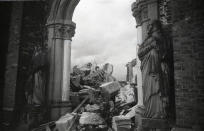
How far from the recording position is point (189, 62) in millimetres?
3367

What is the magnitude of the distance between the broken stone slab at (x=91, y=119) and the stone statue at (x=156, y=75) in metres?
2.93

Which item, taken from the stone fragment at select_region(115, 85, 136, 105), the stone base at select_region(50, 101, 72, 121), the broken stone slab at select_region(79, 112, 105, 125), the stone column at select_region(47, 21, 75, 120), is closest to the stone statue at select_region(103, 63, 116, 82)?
the stone fragment at select_region(115, 85, 136, 105)

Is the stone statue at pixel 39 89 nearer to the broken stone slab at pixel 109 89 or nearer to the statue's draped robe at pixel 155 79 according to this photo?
the broken stone slab at pixel 109 89

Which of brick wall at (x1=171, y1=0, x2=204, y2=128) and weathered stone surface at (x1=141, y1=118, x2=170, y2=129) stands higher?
brick wall at (x1=171, y1=0, x2=204, y2=128)

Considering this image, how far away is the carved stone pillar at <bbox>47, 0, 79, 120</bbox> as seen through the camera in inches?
332

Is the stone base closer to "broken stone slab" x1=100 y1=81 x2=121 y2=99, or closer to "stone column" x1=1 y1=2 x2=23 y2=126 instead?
"broken stone slab" x1=100 y1=81 x2=121 y2=99

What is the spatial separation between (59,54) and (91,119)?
3.15 m

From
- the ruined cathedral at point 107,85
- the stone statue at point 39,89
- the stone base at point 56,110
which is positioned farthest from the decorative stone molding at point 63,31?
the stone base at point 56,110

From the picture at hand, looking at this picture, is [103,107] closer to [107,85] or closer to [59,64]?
[107,85]

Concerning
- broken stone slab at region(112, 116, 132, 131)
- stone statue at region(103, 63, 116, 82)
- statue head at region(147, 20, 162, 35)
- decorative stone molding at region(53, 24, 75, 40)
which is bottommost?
broken stone slab at region(112, 116, 132, 131)

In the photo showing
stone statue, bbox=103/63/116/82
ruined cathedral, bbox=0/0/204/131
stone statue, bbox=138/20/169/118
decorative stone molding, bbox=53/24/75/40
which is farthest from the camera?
stone statue, bbox=103/63/116/82

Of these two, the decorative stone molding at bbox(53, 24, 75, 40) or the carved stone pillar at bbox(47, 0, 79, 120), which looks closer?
the carved stone pillar at bbox(47, 0, 79, 120)

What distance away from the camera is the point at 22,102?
18.6 ft

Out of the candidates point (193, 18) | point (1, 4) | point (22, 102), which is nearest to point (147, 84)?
point (193, 18)
